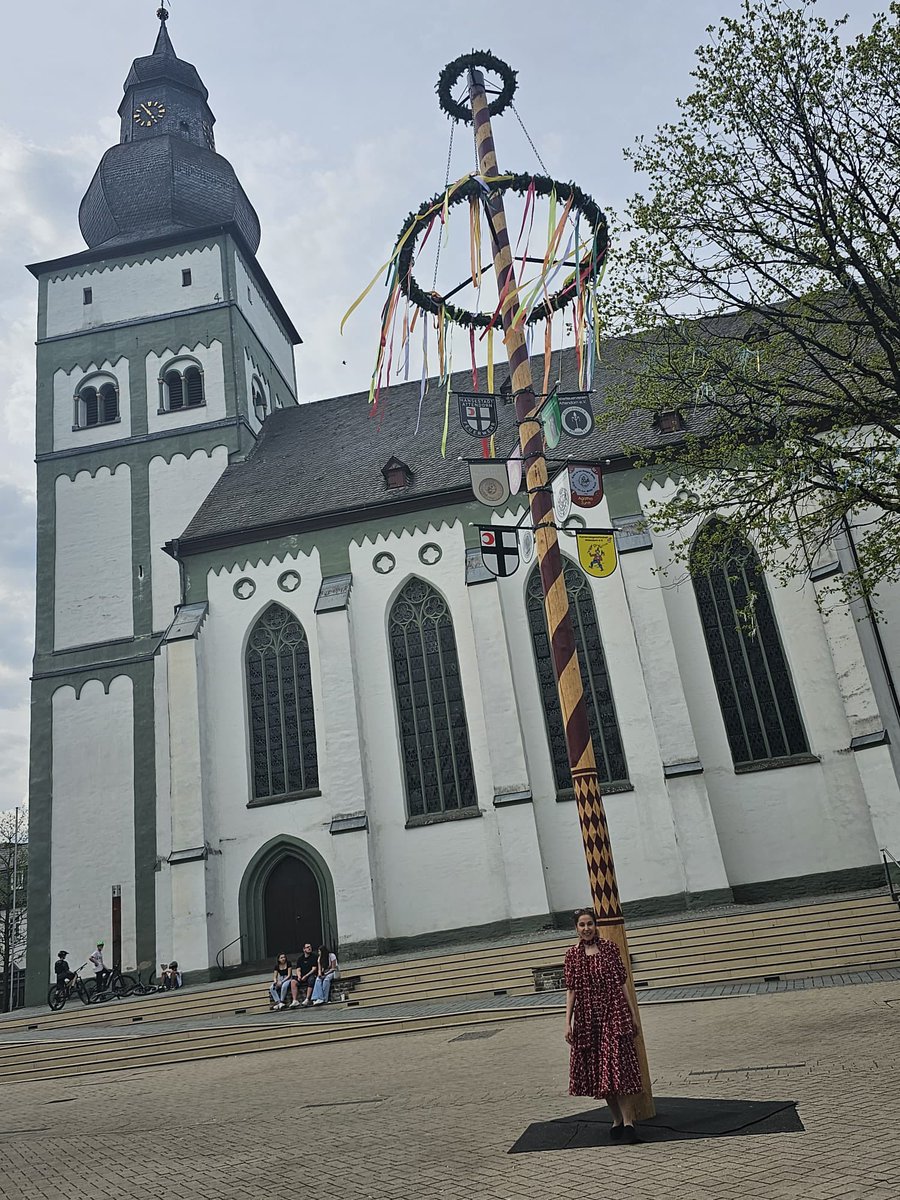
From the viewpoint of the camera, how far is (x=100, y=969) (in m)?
22.0

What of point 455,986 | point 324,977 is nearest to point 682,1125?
point 455,986

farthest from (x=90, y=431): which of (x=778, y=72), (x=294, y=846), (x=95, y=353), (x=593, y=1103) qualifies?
(x=593, y=1103)

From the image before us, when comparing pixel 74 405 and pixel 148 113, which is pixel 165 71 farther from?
pixel 74 405

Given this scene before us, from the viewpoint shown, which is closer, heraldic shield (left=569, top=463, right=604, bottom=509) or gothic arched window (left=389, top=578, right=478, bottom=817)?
heraldic shield (left=569, top=463, right=604, bottom=509)

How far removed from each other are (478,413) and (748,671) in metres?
14.2

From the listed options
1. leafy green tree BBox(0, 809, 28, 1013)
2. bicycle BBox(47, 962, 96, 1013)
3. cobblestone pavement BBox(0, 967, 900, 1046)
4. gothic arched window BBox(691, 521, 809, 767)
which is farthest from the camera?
leafy green tree BBox(0, 809, 28, 1013)

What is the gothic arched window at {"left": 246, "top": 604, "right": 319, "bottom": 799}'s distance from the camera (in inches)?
903

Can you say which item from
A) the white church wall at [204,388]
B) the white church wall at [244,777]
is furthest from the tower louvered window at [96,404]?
the white church wall at [244,777]

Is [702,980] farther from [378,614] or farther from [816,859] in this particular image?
[378,614]

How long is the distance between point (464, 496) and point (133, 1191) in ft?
62.0

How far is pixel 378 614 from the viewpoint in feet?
76.7

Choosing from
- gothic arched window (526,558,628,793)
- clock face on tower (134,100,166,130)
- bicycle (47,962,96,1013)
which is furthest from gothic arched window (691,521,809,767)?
clock face on tower (134,100,166,130)

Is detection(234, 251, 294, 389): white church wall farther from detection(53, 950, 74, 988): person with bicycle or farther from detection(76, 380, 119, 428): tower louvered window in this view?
detection(53, 950, 74, 988): person with bicycle

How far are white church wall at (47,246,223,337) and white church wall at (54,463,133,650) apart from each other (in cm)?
550
